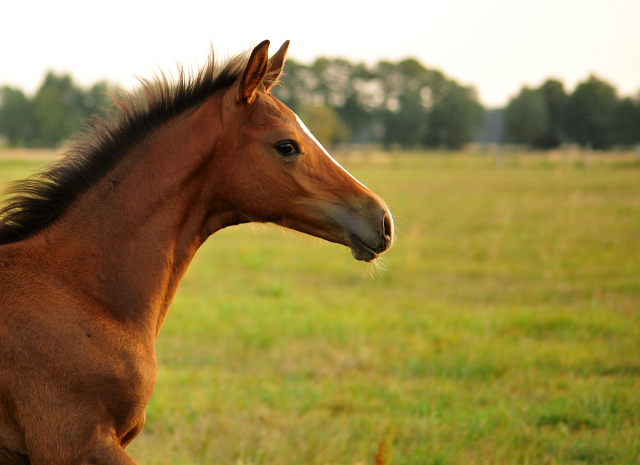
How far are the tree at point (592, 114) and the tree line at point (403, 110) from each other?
77 mm

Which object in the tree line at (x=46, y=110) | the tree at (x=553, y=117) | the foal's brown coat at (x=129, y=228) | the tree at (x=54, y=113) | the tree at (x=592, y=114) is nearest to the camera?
the foal's brown coat at (x=129, y=228)

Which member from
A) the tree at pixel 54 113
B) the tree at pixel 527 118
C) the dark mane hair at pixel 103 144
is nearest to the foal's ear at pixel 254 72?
the dark mane hair at pixel 103 144

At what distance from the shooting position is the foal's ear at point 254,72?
2207 millimetres

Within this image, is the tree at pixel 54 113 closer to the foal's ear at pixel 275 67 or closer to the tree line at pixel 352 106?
the tree line at pixel 352 106

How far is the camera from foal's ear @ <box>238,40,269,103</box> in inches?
86.9

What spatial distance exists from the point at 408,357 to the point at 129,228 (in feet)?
12.5

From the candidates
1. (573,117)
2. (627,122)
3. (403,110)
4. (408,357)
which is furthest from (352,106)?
(408,357)

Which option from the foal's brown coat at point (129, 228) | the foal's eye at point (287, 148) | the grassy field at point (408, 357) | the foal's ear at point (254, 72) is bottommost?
the grassy field at point (408, 357)

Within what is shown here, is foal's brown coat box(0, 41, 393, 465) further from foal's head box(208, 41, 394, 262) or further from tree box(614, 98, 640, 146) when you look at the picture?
tree box(614, 98, 640, 146)

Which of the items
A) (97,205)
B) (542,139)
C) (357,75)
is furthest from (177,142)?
(357,75)

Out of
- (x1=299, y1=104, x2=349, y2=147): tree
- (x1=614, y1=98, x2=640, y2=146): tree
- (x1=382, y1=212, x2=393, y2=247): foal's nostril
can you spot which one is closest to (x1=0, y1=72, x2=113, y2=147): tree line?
(x1=299, y1=104, x2=349, y2=147): tree

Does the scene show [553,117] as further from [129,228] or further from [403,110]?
[129,228]

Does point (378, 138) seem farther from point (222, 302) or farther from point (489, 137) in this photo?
point (222, 302)

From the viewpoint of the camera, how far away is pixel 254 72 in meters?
2.30
